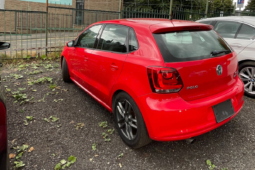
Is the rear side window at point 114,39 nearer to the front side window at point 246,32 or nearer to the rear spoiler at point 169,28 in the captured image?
the rear spoiler at point 169,28

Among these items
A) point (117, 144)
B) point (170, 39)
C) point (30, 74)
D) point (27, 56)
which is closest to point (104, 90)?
point (117, 144)

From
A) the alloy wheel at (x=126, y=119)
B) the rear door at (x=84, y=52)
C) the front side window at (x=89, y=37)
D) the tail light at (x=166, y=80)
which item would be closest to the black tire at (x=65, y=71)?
the rear door at (x=84, y=52)

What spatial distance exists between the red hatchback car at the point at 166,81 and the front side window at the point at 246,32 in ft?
6.45

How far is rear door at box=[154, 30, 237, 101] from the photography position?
233cm

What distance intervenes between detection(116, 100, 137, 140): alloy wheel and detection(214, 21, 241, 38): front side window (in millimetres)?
3406

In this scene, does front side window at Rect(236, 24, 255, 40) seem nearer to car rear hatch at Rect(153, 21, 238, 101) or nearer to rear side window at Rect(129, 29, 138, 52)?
car rear hatch at Rect(153, 21, 238, 101)

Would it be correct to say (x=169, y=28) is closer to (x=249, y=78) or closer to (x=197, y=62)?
(x=197, y=62)

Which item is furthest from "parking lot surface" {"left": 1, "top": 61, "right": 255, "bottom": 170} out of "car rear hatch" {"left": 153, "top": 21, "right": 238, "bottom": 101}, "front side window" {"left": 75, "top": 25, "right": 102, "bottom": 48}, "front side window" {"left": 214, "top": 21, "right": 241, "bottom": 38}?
"front side window" {"left": 214, "top": 21, "right": 241, "bottom": 38}

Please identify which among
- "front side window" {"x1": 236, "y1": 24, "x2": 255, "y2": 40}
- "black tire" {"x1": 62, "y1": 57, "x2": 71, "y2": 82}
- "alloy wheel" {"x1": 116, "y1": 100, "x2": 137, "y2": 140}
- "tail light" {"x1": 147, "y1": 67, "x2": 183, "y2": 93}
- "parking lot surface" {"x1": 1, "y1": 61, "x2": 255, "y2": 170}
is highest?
"front side window" {"x1": 236, "y1": 24, "x2": 255, "y2": 40}

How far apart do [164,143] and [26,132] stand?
1.98 meters

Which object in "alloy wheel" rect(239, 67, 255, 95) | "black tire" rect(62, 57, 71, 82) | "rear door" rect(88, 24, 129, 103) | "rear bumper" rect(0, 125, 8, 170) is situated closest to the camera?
"rear bumper" rect(0, 125, 8, 170)

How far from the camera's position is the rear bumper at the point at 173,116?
7.39 ft

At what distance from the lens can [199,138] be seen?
9.92 ft

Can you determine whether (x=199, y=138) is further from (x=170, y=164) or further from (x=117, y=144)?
(x=117, y=144)
